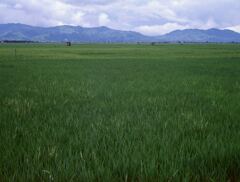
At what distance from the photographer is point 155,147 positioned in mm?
4344

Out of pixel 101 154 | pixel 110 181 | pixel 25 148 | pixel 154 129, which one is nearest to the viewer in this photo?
pixel 110 181

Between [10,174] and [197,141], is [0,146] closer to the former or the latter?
[10,174]

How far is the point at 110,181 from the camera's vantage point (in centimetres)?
336

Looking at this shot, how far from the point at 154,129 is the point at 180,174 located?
2.05m

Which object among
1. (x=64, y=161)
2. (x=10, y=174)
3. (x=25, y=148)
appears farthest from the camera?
(x=25, y=148)

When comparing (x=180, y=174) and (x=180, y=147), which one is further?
(x=180, y=147)

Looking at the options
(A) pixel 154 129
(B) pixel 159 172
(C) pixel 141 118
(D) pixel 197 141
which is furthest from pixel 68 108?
(B) pixel 159 172

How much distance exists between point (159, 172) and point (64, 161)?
1.08 m

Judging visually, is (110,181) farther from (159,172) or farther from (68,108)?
(68,108)

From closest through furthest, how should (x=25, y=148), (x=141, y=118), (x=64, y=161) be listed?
(x=64, y=161) → (x=25, y=148) → (x=141, y=118)

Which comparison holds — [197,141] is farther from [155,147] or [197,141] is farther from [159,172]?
[159,172]

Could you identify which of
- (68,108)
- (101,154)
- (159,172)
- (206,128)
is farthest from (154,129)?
(68,108)

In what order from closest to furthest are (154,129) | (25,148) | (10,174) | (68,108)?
1. (10,174)
2. (25,148)
3. (154,129)
4. (68,108)

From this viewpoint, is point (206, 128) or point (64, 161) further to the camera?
point (206, 128)
